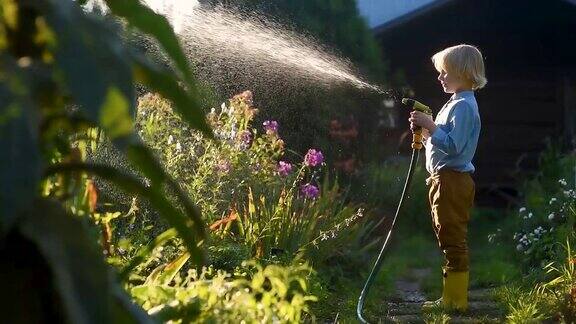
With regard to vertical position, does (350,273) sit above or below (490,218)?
above

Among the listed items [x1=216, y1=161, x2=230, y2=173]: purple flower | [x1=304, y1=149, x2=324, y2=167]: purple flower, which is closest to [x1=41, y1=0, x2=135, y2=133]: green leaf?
[x1=216, y1=161, x2=230, y2=173]: purple flower

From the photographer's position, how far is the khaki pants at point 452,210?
5367mm

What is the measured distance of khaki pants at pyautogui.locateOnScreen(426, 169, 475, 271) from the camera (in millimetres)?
5367

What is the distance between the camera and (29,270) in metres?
1.95

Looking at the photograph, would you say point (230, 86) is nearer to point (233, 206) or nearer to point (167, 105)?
point (167, 105)

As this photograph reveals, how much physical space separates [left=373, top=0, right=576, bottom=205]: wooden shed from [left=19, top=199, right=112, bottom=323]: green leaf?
32.5ft

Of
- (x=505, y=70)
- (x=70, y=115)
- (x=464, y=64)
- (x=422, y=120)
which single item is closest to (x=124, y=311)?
(x=70, y=115)

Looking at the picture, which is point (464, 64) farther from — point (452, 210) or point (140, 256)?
point (140, 256)

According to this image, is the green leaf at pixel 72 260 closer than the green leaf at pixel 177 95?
Yes

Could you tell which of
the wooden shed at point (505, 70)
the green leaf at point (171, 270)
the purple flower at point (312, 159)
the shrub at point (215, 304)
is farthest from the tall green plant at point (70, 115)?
the wooden shed at point (505, 70)

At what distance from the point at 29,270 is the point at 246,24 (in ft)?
21.5

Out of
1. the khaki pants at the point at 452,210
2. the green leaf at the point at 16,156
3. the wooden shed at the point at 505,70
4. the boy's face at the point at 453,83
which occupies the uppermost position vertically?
the green leaf at the point at 16,156

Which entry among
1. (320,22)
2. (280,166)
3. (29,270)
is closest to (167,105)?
(280,166)

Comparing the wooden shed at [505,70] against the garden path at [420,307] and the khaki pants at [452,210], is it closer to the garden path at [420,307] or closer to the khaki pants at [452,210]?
the garden path at [420,307]
